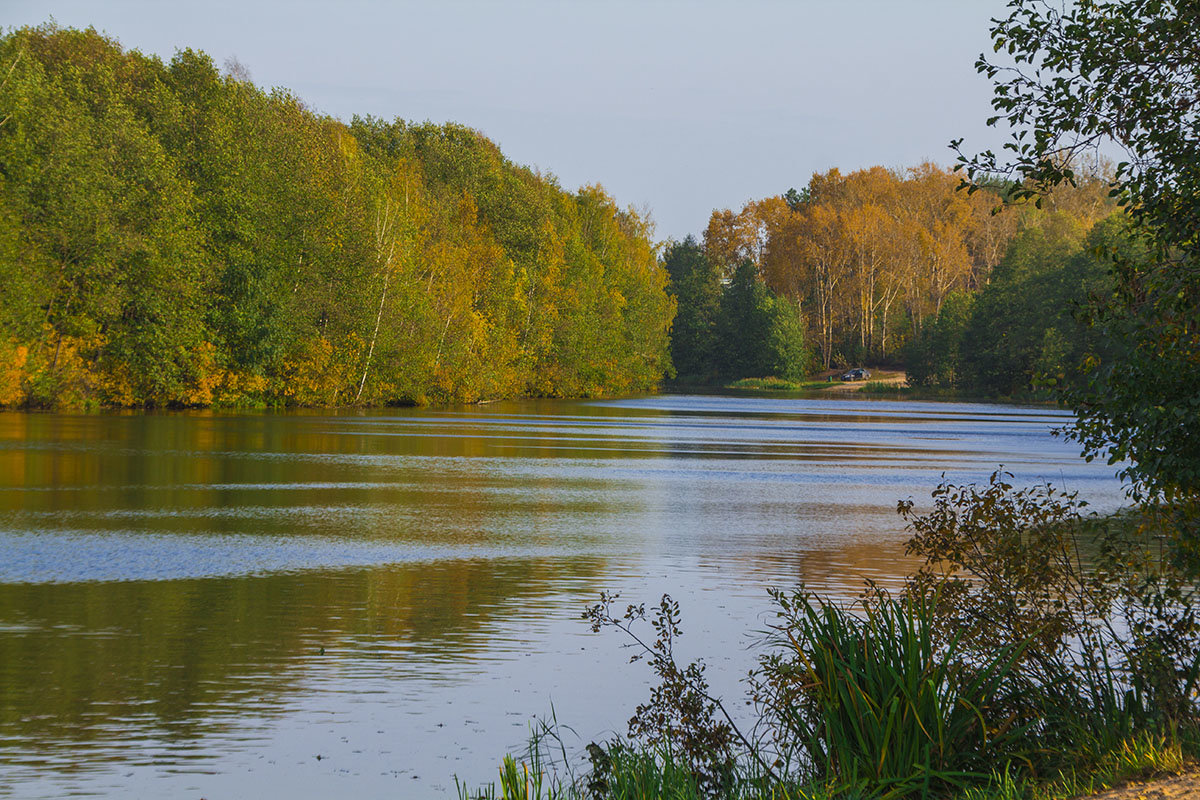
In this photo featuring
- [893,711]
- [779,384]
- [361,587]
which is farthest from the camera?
[779,384]

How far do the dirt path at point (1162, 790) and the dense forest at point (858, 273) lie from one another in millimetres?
99298

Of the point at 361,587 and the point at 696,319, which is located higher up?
the point at 696,319

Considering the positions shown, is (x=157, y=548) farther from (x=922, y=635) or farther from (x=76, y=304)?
(x=76, y=304)

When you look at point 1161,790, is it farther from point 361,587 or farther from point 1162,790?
point 361,587

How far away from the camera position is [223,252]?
5431cm

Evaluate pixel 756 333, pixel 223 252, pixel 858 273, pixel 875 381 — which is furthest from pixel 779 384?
pixel 223 252

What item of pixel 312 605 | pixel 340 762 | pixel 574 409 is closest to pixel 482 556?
pixel 312 605

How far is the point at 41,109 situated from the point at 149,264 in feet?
23.8

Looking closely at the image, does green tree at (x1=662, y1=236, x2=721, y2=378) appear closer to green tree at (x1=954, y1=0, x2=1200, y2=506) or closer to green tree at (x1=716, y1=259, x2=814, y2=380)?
green tree at (x1=716, y1=259, x2=814, y2=380)

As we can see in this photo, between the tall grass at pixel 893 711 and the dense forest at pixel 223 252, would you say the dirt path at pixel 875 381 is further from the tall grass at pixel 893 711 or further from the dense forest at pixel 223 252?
the tall grass at pixel 893 711

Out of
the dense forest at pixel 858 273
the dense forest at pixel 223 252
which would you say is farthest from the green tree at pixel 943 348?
the dense forest at pixel 223 252

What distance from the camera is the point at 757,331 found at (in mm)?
124125

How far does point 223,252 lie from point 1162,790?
5369cm

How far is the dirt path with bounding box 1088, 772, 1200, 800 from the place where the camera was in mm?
5262
